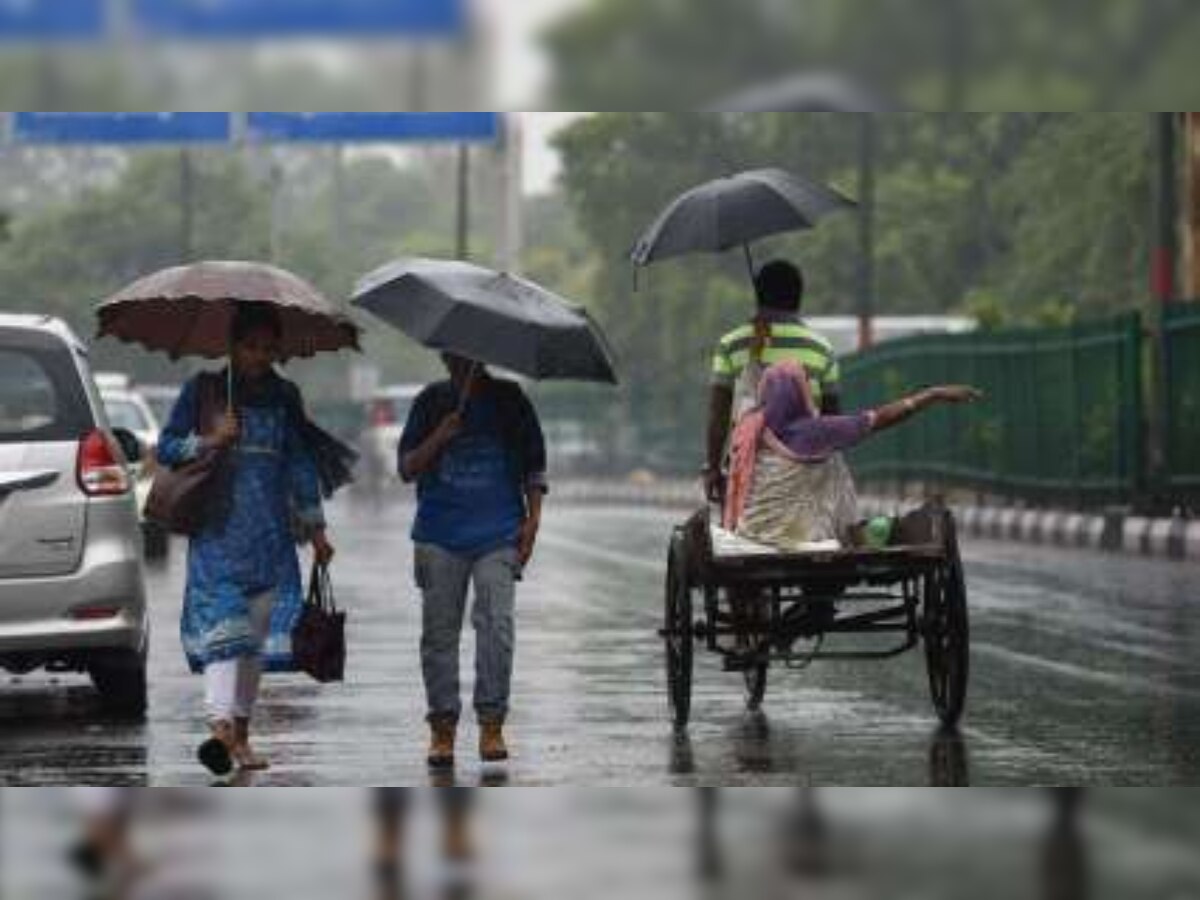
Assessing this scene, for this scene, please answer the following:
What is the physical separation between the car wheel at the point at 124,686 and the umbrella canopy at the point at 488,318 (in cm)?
297

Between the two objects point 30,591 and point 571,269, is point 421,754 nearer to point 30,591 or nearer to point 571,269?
point 30,591

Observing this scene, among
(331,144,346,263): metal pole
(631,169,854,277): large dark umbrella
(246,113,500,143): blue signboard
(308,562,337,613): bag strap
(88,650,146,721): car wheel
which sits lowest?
(88,650,146,721): car wheel

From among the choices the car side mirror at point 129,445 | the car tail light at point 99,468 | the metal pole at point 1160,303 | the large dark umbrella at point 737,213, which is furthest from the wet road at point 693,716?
the metal pole at point 1160,303

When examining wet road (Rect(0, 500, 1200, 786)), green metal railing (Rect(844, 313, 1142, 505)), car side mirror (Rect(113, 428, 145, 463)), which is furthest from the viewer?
green metal railing (Rect(844, 313, 1142, 505))

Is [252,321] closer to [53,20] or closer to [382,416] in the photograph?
[53,20]

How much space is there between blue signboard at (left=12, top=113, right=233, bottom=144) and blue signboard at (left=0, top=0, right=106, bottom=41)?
48828 millimetres

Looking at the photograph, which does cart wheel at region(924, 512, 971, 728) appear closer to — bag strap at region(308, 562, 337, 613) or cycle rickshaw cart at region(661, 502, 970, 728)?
cycle rickshaw cart at region(661, 502, 970, 728)

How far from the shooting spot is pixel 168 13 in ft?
19.4

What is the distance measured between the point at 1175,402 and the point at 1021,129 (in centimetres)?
3366

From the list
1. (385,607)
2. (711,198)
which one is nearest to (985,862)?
(711,198)

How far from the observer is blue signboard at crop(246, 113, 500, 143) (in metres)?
53.4

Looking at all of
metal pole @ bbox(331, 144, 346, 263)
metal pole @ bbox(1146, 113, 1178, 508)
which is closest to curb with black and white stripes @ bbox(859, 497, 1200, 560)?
metal pole @ bbox(1146, 113, 1178, 508)

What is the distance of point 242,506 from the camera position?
10734 millimetres

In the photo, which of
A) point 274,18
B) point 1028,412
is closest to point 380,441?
point 1028,412
